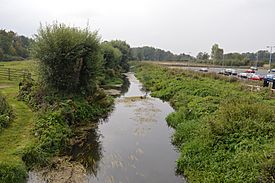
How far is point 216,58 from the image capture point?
130 m

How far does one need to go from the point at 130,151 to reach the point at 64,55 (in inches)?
406

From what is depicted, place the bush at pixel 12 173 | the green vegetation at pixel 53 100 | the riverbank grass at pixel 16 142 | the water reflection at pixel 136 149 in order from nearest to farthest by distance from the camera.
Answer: the bush at pixel 12 173 < the riverbank grass at pixel 16 142 < the water reflection at pixel 136 149 < the green vegetation at pixel 53 100

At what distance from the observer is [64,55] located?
2128 cm

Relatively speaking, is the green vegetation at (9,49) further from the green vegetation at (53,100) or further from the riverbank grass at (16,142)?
the riverbank grass at (16,142)

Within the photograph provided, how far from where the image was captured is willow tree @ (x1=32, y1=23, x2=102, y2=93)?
21.0 meters

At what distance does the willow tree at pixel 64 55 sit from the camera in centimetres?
2100

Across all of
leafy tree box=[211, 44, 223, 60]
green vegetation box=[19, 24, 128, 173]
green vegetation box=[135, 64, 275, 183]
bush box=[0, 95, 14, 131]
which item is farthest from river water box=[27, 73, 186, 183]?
leafy tree box=[211, 44, 223, 60]

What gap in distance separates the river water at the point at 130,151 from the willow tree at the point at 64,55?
4.55 metres

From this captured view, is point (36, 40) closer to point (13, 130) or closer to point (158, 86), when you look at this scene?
Result: point (13, 130)

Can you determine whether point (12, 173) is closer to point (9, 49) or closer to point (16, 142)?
point (16, 142)

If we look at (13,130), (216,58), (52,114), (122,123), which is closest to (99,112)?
(122,123)

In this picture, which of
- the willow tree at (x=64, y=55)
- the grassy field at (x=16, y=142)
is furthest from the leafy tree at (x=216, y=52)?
the grassy field at (x=16, y=142)

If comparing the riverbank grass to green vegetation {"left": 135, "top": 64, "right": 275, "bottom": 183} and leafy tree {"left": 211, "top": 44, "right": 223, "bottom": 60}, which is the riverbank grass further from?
leafy tree {"left": 211, "top": 44, "right": 223, "bottom": 60}

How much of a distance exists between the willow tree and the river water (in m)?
4.55
